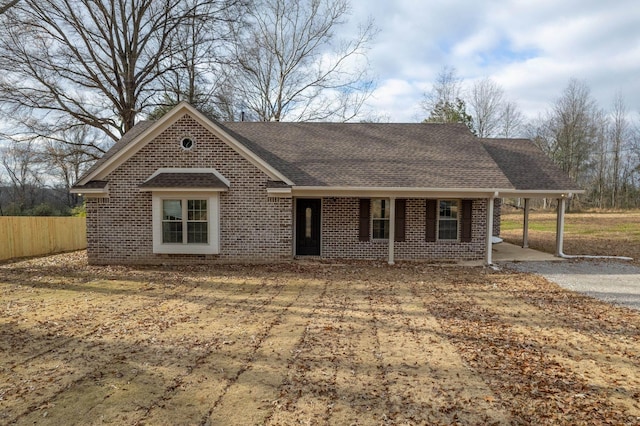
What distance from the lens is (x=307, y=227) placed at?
13250mm

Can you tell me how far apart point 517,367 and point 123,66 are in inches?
909

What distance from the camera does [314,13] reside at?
1037 inches

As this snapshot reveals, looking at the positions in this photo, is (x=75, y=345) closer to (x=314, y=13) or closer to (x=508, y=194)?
(x=508, y=194)

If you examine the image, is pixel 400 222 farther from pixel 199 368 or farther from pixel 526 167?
pixel 199 368

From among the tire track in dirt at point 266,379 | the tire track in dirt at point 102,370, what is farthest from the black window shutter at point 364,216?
the tire track in dirt at point 102,370

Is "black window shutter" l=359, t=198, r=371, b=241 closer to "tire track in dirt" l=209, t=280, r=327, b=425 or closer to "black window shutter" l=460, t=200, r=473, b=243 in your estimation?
"black window shutter" l=460, t=200, r=473, b=243

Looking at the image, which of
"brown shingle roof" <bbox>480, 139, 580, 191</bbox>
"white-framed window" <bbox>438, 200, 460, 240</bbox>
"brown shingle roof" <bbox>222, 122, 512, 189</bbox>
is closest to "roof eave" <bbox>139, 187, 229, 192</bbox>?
"brown shingle roof" <bbox>222, 122, 512, 189</bbox>

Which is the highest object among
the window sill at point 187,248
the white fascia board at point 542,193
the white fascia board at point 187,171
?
the white fascia board at point 187,171

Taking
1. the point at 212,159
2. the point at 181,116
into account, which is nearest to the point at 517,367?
the point at 212,159

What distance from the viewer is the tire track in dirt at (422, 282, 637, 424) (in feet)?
12.0

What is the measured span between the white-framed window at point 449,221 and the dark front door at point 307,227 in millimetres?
4091

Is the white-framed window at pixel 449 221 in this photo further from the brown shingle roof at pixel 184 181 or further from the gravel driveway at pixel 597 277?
the brown shingle roof at pixel 184 181

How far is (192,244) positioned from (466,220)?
8772mm

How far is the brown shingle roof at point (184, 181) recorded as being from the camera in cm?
1142
